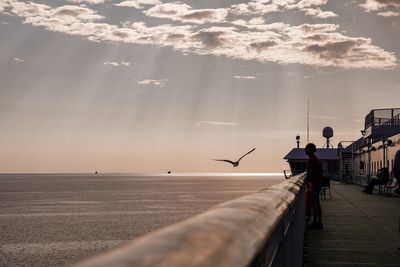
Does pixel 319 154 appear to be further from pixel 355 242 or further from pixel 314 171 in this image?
pixel 355 242

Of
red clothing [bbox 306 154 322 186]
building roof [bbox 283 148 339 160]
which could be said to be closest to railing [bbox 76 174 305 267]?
red clothing [bbox 306 154 322 186]

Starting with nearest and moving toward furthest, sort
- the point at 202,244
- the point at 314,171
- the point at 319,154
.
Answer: the point at 202,244, the point at 314,171, the point at 319,154

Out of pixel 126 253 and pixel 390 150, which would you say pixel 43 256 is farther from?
pixel 126 253

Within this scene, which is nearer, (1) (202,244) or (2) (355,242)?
(1) (202,244)

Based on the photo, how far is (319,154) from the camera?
99.9 meters

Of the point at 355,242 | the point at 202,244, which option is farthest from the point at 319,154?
the point at 202,244

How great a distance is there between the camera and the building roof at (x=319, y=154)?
97.2 metres

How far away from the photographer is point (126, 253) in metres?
0.93

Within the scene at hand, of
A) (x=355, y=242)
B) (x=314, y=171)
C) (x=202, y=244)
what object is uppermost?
(x=314, y=171)

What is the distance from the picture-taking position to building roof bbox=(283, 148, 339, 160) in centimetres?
9725

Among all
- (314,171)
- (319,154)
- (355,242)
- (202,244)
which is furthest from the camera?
(319,154)

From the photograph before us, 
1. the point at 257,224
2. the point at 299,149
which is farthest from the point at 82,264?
the point at 299,149

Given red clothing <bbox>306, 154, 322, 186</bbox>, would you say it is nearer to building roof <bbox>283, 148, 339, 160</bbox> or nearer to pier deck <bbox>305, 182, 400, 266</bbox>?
pier deck <bbox>305, 182, 400, 266</bbox>

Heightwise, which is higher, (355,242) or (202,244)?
(202,244)
